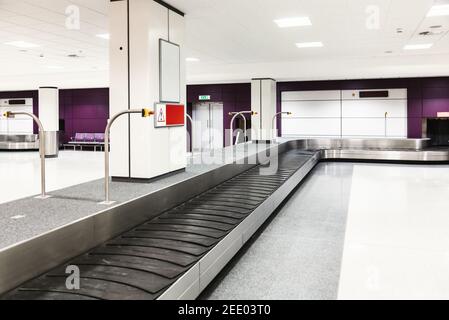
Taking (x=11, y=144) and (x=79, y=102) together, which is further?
(x=79, y=102)

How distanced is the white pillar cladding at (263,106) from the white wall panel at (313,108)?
3.42 metres

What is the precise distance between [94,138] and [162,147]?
621 inches

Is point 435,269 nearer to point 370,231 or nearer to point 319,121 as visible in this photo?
point 370,231

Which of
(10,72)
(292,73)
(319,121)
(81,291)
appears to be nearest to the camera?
(81,291)

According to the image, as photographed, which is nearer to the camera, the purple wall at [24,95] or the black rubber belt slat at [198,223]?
the black rubber belt slat at [198,223]

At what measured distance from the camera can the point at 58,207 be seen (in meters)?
4.20

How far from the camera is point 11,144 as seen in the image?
18500 mm

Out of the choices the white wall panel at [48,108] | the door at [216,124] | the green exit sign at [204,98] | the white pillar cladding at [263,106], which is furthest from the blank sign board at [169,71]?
the door at [216,124]

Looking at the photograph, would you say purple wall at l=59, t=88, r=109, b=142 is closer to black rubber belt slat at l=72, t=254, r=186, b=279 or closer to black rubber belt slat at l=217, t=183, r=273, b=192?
black rubber belt slat at l=217, t=183, r=273, b=192

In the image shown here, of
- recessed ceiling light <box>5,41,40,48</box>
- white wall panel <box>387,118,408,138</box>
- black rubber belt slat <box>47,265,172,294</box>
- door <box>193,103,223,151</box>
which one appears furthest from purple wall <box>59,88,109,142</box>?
black rubber belt slat <box>47,265,172,294</box>

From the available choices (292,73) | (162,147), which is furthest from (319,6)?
(292,73)

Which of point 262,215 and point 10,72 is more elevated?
point 10,72

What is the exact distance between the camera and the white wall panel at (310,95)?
711 inches

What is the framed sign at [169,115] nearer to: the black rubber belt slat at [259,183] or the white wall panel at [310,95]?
the black rubber belt slat at [259,183]
